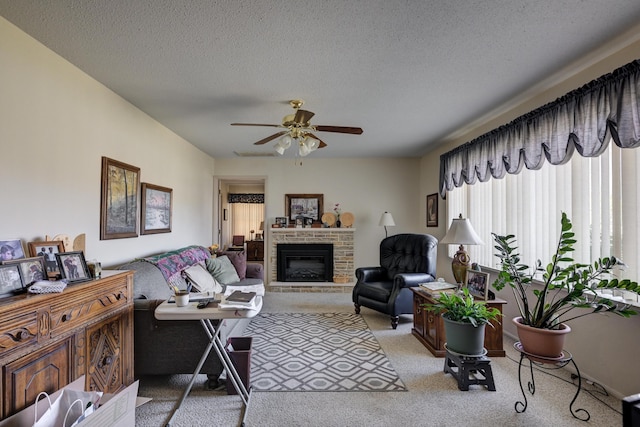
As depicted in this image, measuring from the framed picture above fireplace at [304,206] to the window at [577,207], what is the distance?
9.75 ft

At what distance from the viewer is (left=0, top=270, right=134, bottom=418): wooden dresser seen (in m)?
1.31

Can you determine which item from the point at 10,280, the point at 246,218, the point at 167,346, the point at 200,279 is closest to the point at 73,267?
the point at 10,280

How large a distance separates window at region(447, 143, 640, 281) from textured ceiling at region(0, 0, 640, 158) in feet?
2.79

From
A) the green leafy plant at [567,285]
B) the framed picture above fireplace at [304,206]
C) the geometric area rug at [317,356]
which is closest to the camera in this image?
the green leafy plant at [567,285]

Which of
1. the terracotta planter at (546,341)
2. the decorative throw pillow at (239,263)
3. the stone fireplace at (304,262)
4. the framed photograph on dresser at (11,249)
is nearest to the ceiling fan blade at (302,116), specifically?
the framed photograph on dresser at (11,249)

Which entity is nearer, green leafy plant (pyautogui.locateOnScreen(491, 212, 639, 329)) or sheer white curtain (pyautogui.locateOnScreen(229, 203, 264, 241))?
green leafy plant (pyautogui.locateOnScreen(491, 212, 639, 329))

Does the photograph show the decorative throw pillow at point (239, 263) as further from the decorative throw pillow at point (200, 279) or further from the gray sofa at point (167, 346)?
the gray sofa at point (167, 346)

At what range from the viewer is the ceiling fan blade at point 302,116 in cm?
257

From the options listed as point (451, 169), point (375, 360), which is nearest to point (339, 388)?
point (375, 360)

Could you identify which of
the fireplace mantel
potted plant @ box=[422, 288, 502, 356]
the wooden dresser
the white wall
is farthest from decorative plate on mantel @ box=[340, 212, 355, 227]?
the wooden dresser

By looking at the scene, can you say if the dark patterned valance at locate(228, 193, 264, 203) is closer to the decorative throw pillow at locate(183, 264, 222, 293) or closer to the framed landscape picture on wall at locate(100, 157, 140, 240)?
the decorative throw pillow at locate(183, 264, 222, 293)

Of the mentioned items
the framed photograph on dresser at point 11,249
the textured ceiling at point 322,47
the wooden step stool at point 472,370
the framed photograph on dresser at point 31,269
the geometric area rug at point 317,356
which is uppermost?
the textured ceiling at point 322,47

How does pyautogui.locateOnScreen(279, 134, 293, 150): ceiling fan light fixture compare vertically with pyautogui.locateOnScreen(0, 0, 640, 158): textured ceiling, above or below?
below

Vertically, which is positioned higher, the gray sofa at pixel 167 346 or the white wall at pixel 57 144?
the white wall at pixel 57 144
